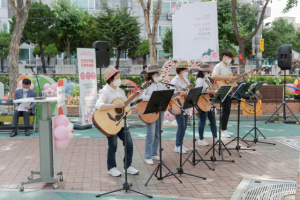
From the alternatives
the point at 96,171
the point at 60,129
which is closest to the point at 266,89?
the point at 96,171

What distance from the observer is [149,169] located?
5.69 meters

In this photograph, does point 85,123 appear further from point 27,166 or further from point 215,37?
point 215,37

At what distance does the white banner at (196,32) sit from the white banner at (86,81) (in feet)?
8.71

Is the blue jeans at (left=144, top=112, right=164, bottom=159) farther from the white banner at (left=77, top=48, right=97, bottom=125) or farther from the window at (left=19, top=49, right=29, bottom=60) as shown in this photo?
the window at (left=19, top=49, right=29, bottom=60)

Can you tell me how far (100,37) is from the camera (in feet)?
104

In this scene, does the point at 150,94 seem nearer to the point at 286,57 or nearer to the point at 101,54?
the point at 101,54

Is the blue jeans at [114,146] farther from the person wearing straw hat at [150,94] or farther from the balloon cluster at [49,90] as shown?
the balloon cluster at [49,90]

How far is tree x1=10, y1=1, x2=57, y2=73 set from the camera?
95.7ft

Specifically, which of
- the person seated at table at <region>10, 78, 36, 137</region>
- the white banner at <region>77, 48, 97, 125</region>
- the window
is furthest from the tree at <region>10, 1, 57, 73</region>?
the person seated at table at <region>10, 78, 36, 137</region>

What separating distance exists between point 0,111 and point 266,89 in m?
9.66

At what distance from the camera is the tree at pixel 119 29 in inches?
1240

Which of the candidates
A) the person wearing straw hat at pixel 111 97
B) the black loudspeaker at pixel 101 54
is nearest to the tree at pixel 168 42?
the black loudspeaker at pixel 101 54

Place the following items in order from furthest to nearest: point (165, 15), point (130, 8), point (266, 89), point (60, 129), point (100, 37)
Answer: point (165, 15)
point (130, 8)
point (100, 37)
point (266, 89)
point (60, 129)

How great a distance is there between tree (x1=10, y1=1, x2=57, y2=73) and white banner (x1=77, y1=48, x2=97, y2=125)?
21772 mm
